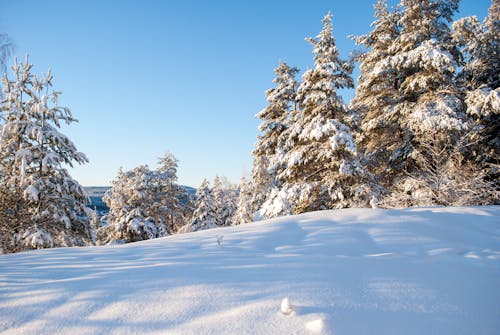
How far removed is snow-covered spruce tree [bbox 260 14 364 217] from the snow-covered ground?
21.7ft

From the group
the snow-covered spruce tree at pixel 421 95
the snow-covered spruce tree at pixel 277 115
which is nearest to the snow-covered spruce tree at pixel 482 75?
the snow-covered spruce tree at pixel 421 95

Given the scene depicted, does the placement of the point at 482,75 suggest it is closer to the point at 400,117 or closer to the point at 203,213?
the point at 400,117

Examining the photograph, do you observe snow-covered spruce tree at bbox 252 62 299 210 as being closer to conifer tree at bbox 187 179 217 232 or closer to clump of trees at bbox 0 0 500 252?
clump of trees at bbox 0 0 500 252

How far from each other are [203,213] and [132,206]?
24.1 ft

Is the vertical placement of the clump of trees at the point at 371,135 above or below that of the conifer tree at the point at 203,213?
above

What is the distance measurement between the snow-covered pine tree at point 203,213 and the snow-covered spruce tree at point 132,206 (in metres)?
4.41

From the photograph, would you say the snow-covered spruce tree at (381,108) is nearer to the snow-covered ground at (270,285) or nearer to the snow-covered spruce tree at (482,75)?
the snow-covered spruce tree at (482,75)

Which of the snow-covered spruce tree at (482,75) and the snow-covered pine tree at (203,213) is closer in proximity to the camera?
the snow-covered spruce tree at (482,75)

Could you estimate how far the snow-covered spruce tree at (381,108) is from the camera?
39.6ft

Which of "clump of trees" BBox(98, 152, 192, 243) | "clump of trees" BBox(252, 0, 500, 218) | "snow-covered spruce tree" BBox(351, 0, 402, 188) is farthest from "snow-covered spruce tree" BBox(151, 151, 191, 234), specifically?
"snow-covered spruce tree" BBox(351, 0, 402, 188)

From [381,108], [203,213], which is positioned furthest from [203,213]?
[381,108]

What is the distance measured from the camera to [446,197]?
809cm

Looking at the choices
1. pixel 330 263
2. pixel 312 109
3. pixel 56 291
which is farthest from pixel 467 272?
pixel 312 109

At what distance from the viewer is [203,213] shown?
24484 millimetres
